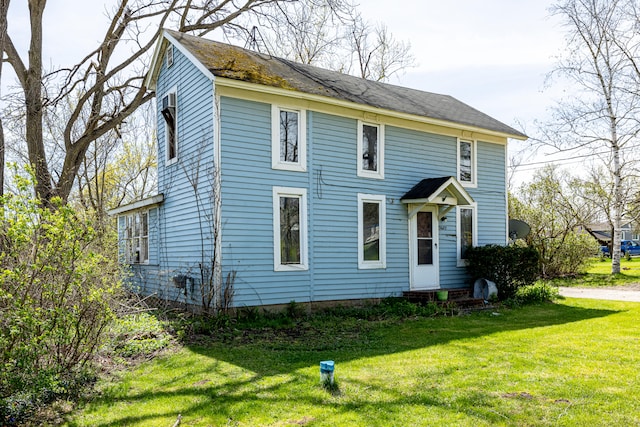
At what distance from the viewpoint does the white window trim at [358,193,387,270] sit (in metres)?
12.1

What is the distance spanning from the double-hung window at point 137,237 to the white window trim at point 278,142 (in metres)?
4.80

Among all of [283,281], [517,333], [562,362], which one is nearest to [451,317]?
[517,333]

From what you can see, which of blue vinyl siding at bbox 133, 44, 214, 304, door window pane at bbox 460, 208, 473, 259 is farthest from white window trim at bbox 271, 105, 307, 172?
door window pane at bbox 460, 208, 473, 259

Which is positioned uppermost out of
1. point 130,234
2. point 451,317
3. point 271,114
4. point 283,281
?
point 271,114

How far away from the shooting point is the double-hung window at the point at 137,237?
1392cm

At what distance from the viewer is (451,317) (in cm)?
1080

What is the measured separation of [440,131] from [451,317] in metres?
5.47

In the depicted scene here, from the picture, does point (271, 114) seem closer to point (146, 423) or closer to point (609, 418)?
point (146, 423)

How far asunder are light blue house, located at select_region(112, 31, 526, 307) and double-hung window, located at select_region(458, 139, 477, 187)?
0.04 meters

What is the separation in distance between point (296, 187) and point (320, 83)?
116 inches

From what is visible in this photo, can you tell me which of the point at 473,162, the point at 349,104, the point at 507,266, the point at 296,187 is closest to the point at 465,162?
the point at 473,162

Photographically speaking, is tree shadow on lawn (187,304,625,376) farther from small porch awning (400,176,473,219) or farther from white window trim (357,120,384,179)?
white window trim (357,120,384,179)

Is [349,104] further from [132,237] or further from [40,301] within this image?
[40,301]

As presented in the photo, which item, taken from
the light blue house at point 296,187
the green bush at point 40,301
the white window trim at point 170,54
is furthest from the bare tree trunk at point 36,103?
the green bush at point 40,301
